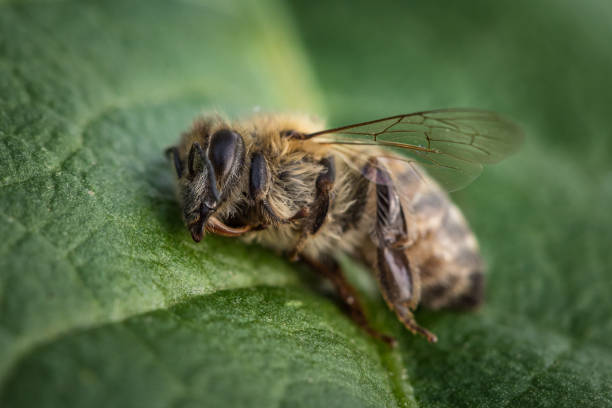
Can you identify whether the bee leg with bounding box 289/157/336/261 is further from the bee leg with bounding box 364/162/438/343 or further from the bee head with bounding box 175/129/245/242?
the bee head with bounding box 175/129/245/242

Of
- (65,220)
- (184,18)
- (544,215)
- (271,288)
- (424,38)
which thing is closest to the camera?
(65,220)

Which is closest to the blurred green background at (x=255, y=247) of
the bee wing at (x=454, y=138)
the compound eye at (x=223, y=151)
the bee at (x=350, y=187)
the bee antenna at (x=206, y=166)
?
the bee at (x=350, y=187)

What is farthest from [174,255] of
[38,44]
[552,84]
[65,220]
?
[552,84]

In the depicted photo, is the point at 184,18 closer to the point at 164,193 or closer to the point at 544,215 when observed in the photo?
the point at 164,193

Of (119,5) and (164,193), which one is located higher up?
(119,5)

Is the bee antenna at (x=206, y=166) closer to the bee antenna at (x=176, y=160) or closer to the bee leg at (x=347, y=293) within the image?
the bee antenna at (x=176, y=160)

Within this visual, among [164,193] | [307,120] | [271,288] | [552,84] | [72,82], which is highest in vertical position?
[552,84]

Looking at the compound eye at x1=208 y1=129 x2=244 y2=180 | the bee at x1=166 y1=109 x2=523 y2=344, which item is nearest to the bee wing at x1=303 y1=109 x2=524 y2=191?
the bee at x1=166 y1=109 x2=523 y2=344
